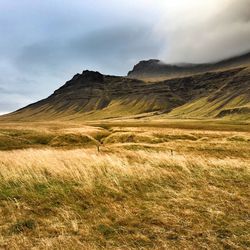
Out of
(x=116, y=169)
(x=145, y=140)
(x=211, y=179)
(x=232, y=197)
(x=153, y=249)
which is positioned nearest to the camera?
(x=153, y=249)

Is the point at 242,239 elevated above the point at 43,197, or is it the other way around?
the point at 43,197

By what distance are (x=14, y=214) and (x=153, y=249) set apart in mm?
4086

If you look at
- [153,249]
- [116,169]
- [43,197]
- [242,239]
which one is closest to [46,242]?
[153,249]

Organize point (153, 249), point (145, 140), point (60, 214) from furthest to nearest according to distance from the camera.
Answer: point (145, 140), point (60, 214), point (153, 249)

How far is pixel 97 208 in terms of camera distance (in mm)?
9000

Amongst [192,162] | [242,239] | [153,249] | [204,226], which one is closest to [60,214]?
[153,249]

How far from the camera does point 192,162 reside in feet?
48.0

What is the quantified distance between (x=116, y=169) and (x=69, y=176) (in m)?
1.95

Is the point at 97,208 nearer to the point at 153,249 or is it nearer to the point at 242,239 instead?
the point at 153,249

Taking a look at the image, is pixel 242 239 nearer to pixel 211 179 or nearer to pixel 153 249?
pixel 153 249

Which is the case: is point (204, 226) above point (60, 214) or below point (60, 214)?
below

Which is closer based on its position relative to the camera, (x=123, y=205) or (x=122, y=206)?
(x=122, y=206)

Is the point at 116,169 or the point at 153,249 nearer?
the point at 153,249

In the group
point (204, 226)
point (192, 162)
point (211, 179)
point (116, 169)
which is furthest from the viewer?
point (192, 162)
